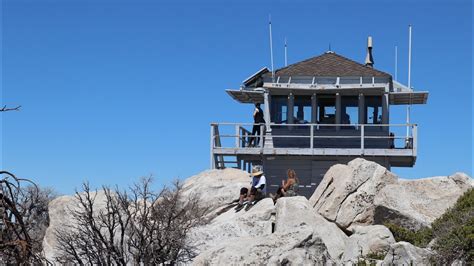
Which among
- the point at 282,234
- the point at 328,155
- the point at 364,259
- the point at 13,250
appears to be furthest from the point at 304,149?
the point at 13,250

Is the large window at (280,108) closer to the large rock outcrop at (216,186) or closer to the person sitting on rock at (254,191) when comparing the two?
the large rock outcrop at (216,186)

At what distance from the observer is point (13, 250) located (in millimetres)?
5781

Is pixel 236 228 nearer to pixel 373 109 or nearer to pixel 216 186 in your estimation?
pixel 216 186

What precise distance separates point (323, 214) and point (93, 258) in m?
6.68

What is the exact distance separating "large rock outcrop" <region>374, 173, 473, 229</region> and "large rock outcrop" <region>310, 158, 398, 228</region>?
432 mm

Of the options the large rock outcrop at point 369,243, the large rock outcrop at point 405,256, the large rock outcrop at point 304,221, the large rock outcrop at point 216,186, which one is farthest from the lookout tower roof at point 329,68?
the large rock outcrop at point 405,256

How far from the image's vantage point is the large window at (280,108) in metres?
32.1

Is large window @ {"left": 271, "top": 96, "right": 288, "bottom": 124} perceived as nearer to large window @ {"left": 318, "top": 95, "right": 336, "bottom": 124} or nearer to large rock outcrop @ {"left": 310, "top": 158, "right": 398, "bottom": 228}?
large window @ {"left": 318, "top": 95, "right": 336, "bottom": 124}

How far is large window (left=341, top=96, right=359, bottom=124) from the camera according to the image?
104ft

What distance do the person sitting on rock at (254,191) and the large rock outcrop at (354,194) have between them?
180 centimetres

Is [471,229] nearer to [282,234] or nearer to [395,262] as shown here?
[395,262]

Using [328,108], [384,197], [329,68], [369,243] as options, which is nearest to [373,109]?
[328,108]

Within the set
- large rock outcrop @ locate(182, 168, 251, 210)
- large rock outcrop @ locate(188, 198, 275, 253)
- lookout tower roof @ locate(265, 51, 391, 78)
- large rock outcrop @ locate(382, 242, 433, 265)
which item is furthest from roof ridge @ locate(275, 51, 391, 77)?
large rock outcrop @ locate(382, 242, 433, 265)

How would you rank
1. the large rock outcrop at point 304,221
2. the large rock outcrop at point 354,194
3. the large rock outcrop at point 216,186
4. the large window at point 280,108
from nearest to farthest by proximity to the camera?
the large rock outcrop at point 304,221, the large rock outcrop at point 354,194, the large rock outcrop at point 216,186, the large window at point 280,108
